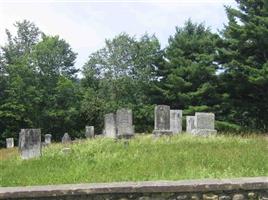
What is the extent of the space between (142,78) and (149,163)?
4387 cm

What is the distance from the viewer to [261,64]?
38.2 metres

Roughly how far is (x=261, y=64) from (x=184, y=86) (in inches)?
367

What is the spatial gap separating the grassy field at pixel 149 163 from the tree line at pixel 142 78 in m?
16.9

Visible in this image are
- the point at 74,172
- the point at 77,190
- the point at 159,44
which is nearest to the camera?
the point at 77,190

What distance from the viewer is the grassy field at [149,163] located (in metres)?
11.2

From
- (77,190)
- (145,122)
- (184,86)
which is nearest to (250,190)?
(77,190)

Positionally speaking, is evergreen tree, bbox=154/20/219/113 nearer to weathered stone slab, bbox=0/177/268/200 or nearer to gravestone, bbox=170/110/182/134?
gravestone, bbox=170/110/182/134

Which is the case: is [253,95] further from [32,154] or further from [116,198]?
[116,198]

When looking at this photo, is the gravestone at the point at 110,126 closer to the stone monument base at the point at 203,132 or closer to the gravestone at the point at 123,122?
the gravestone at the point at 123,122

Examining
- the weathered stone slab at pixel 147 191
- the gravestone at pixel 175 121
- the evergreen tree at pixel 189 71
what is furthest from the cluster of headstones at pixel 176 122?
the evergreen tree at pixel 189 71

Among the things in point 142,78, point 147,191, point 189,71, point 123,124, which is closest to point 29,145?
point 123,124

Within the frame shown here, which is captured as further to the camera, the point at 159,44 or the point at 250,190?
the point at 159,44

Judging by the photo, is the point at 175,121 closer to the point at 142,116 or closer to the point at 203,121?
the point at 203,121

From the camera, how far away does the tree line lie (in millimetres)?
38875
